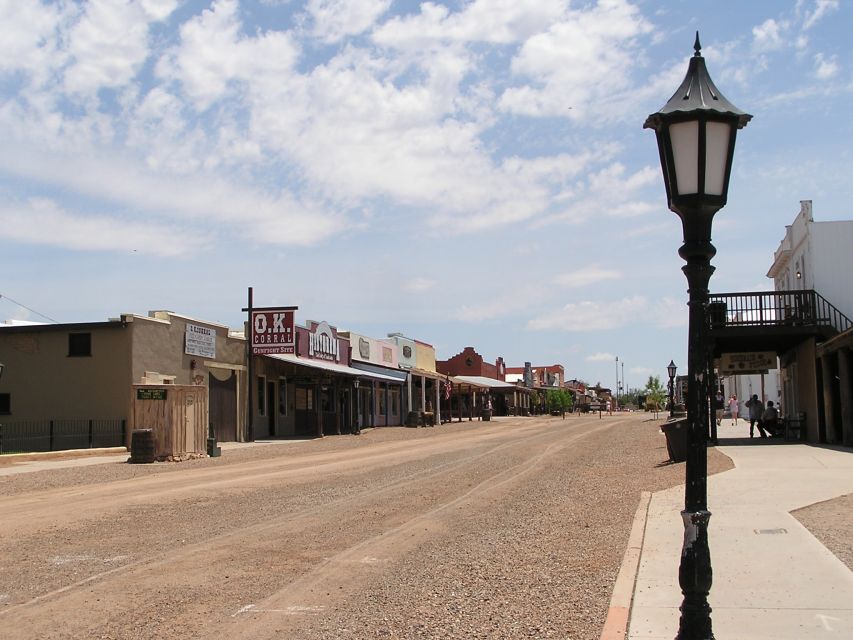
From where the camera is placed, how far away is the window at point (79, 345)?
27.9 metres

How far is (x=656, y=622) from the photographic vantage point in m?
6.27

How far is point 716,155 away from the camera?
4895 mm

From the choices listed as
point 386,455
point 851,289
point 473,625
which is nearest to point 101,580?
point 473,625

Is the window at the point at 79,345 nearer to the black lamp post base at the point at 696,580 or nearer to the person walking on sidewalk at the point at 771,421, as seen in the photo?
the person walking on sidewalk at the point at 771,421

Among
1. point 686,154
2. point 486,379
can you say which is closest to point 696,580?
point 686,154

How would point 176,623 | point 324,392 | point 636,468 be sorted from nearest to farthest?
point 176,623 → point 636,468 → point 324,392

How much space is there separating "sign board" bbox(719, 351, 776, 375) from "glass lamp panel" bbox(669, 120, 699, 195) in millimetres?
28038

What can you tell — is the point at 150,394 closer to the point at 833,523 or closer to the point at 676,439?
the point at 676,439

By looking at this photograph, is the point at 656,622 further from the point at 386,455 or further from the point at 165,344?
the point at 165,344

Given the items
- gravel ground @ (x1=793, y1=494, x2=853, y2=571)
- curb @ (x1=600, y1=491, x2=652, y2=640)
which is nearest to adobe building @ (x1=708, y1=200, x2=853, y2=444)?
gravel ground @ (x1=793, y1=494, x2=853, y2=571)

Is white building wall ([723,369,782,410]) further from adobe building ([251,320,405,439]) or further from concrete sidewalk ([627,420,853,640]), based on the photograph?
concrete sidewalk ([627,420,853,640])

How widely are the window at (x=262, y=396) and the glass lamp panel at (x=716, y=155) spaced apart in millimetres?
31859

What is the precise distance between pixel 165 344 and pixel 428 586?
22954 millimetres

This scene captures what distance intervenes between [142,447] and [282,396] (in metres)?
15.1
